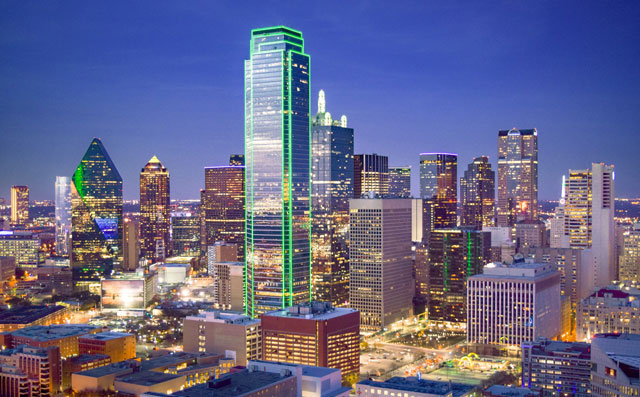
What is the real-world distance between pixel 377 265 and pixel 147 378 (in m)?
63.9

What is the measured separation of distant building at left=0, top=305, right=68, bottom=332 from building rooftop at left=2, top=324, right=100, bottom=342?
1041 cm

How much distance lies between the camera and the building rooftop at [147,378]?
257ft

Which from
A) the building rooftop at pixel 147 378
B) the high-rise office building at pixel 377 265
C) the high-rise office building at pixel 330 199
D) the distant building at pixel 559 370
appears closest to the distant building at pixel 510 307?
the high-rise office building at pixel 377 265

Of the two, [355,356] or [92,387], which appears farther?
[355,356]

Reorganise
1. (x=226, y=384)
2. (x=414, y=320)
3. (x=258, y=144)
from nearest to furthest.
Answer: (x=226, y=384)
(x=258, y=144)
(x=414, y=320)

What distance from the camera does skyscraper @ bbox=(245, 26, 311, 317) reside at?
117 metres

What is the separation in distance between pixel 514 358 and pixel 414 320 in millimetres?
33637

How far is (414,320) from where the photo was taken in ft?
465

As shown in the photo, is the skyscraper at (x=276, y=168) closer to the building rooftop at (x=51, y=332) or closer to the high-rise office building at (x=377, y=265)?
the high-rise office building at (x=377, y=265)

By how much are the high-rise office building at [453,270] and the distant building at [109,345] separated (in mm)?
61080

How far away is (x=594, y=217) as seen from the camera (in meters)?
158

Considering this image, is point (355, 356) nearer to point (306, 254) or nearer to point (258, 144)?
point (306, 254)

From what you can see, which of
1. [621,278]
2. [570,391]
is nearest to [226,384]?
[570,391]

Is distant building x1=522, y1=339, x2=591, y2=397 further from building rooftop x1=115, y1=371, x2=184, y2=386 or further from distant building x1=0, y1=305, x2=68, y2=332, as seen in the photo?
distant building x1=0, y1=305, x2=68, y2=332
